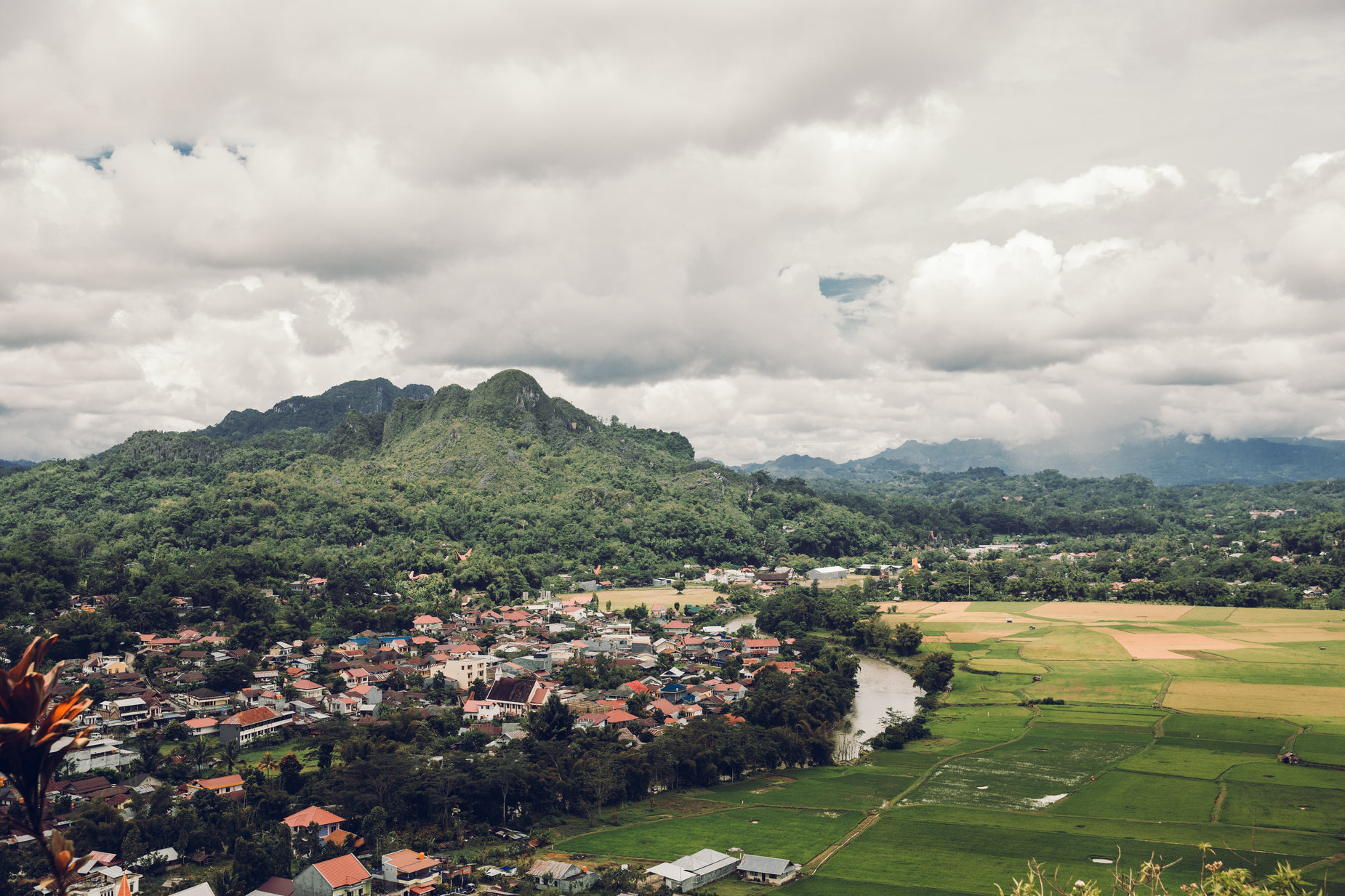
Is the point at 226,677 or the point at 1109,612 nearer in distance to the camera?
the point at 226,677

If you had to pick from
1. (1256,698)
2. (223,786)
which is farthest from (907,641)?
(223,786)

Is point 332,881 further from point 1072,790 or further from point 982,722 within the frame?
point 982,722

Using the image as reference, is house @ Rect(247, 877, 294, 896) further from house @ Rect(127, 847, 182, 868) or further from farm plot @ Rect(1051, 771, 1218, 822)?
farm plot @ Rect(1051, 771, 1218, 822)

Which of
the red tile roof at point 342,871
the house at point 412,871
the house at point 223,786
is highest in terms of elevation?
the house at point 223,786

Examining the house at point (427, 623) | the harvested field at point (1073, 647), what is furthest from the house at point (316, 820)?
the harvested field at point (1073, 647)

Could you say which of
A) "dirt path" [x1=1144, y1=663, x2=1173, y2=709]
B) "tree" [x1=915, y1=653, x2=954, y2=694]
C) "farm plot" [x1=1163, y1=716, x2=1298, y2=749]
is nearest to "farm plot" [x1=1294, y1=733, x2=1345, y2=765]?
"farm plot" [x1=1163, y1=716, x2=1298, y2=749]

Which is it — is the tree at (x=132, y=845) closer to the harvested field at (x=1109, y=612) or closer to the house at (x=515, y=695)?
the house at (x=515, y=695)

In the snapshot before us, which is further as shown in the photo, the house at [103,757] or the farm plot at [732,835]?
the house at [103,757]
